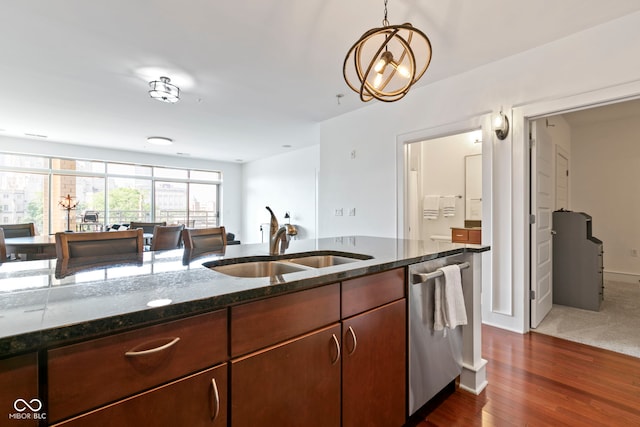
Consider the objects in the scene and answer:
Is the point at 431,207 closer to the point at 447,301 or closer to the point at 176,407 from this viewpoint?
the point at 447,301

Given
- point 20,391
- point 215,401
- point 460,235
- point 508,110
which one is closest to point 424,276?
point 215,401

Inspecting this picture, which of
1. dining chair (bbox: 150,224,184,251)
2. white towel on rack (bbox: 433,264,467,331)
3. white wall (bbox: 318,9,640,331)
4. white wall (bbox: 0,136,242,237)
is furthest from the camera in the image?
white wall (bbox: 0,136,242,237)

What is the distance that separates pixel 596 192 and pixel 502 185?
324cm

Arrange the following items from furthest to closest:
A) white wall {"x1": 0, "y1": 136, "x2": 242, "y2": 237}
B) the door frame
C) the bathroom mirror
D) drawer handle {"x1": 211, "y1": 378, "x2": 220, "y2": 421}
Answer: white wall {"x1": 0, "y1": 136, "x2": 242, "y2": 237} < the bathroom mirror < the door frame < drawer handle {"x1": 211, "y1": 378, "x2": 220, "y2": 421}

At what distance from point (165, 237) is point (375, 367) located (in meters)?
2.81

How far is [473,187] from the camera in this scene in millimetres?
4652

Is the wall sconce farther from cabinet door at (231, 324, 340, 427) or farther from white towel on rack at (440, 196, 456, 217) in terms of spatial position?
cabinet door at (231, 324, 340, 427)

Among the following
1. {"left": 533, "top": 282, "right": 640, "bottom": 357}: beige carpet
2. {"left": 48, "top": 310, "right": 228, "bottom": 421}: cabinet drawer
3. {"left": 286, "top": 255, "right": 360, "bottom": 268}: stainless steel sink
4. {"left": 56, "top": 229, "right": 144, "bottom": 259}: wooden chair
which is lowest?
{"left": 533, "top": 282, "right": 640, "bottom": 357}: beige carpet

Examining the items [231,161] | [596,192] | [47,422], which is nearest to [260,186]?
[231,161]

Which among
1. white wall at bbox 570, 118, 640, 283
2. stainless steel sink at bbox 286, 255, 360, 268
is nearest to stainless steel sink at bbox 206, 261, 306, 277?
stainless steel sink at bbox 286, 255, 360, 268

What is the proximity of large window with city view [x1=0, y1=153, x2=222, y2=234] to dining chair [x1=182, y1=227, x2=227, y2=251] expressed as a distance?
17.6 feet

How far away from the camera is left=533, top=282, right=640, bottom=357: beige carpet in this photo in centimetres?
246

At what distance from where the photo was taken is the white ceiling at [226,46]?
2176 mm

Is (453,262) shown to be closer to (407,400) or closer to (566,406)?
(407,400)
